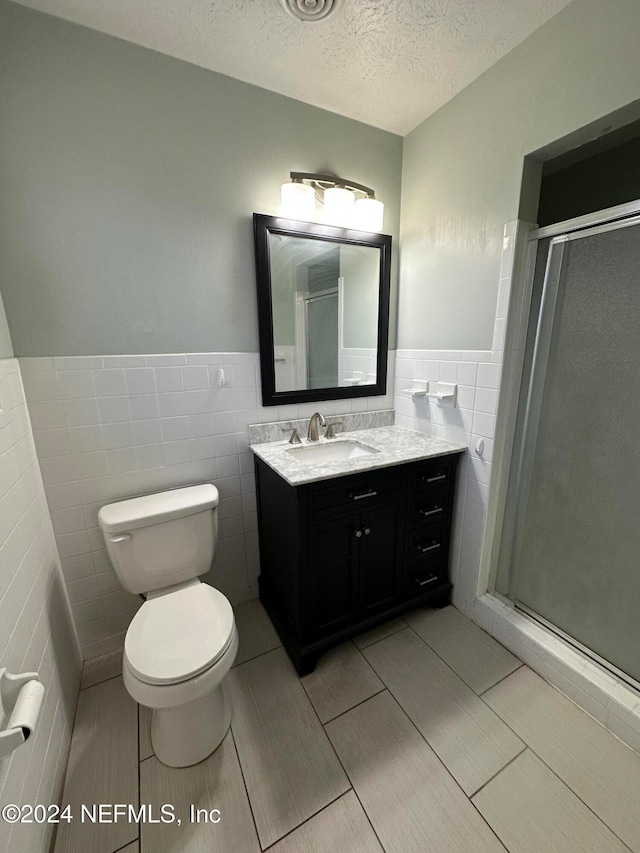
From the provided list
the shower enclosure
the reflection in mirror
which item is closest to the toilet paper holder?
the reflection in mirror

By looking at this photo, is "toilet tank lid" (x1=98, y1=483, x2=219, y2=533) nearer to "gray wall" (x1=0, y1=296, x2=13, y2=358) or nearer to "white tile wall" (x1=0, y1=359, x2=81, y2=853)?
"white tile wall" (x1=0, y1=359, x2=81, y2=853)

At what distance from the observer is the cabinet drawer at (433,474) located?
5.20 feet

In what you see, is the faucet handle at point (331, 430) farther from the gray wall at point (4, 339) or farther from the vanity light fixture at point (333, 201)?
the gray wall at point (4, 339)

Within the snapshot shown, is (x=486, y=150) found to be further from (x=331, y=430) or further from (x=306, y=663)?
(x=306, y=663)

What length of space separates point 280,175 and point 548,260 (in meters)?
1.21

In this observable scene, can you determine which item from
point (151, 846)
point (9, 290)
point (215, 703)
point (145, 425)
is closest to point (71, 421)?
point (145, 425)

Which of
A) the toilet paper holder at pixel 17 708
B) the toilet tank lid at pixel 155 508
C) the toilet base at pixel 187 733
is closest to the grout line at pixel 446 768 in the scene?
the toilet base at pixel 187 733

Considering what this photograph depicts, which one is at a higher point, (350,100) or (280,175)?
(350,100)

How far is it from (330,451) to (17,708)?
4.48 ft

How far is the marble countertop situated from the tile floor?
2.93 ft

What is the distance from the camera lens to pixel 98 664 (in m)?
1.53

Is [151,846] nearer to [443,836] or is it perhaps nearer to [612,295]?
[443,836]

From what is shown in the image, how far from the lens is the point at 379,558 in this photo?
1566 mm

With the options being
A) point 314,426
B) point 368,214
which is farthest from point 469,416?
point 368,214
